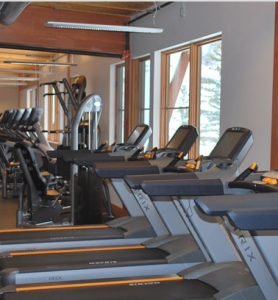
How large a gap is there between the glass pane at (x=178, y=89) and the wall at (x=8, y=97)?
42.6ft

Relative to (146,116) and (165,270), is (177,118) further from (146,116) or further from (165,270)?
(165,270)

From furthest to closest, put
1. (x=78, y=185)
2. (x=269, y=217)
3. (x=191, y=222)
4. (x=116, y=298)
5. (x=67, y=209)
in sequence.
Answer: (x=67, y=209) → (x=78, y=185) → (x=191, y=222) → (x=116, y=298) → (x=269, y=217)

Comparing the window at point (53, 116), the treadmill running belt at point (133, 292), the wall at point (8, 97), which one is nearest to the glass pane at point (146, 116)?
the treadmill running belt at point (133, 292)

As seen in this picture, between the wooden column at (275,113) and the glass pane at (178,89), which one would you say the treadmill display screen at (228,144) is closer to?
the wooden column at (275,113)

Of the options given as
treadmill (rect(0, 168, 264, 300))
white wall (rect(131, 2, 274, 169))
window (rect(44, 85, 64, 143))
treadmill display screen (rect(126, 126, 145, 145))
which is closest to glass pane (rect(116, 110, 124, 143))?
white wall (rect(131, 2, 274, 169))

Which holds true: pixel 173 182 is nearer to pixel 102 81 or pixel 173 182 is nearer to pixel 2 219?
pixel 2 219

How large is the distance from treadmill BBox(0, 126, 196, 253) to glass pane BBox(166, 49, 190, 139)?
6.60 ft

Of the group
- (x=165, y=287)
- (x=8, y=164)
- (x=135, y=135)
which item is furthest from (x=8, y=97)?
(x=165, y=287)

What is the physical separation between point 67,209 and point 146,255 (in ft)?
9.88

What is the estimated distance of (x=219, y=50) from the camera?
554cm

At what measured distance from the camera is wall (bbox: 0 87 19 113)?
18.5 m

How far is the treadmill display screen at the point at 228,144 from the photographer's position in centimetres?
346

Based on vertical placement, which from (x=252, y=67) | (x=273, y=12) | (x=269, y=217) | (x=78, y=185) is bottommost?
(x=78, y=185)

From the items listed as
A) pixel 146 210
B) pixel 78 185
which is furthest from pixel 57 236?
pixel 78 185
